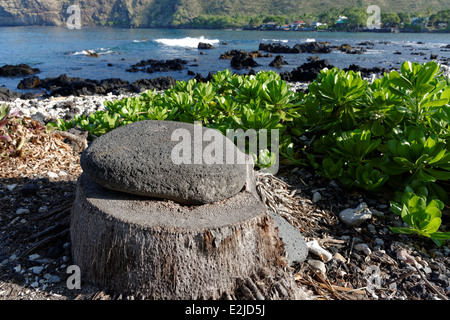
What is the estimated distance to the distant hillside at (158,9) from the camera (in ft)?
320

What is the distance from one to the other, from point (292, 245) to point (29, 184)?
250 centimetres

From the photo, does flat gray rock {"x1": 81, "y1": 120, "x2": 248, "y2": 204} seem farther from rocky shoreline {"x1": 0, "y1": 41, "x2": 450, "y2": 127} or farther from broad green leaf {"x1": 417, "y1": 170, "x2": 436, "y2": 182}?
rocky shoreline {"x1": 0, "y1": 41, "x2": 450, "y2": 127}

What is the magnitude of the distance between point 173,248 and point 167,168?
521mm

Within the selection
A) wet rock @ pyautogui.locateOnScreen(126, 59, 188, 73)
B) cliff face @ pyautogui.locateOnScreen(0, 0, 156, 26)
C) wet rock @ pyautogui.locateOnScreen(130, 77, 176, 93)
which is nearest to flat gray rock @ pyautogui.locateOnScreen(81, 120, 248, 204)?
wet rock @ pyautogui.locateOnScreen(130, 77, 176, 93)

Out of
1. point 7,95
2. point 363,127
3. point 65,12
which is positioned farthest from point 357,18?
point 65,12

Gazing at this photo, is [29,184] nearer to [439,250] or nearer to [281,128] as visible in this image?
[281,128]

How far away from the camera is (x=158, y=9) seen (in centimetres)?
12362

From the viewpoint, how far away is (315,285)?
2.25 meters

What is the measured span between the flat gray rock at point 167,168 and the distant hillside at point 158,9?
10295 cm

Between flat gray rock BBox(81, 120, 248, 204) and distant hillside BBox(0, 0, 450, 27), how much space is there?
103 metres

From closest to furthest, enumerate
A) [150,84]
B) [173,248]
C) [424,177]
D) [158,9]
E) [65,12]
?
[173,248], [424,177], [150,84], [65,12], [158,9]

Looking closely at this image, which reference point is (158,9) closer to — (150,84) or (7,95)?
(150,84)

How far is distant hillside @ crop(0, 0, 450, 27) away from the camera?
9744 centimetres
